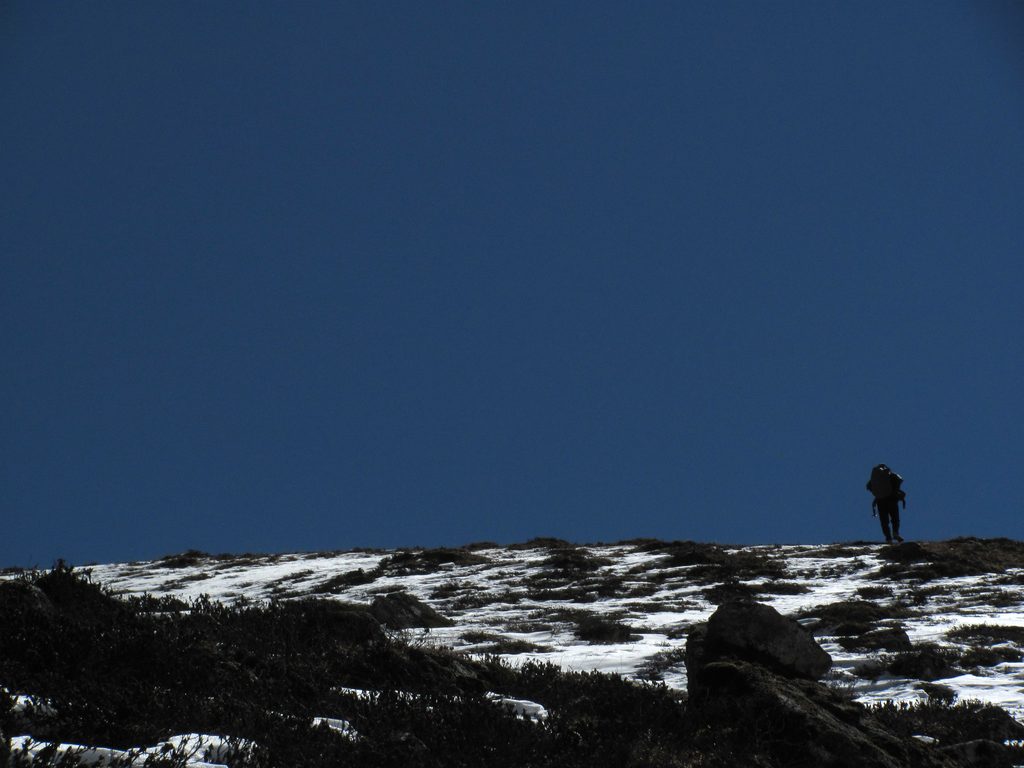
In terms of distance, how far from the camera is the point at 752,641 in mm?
7863

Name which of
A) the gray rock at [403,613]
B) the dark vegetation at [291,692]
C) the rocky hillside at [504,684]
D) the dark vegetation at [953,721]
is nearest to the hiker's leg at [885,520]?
the rocky hillside at [504,684]

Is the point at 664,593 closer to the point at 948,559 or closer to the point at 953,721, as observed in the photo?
the point at 948,559

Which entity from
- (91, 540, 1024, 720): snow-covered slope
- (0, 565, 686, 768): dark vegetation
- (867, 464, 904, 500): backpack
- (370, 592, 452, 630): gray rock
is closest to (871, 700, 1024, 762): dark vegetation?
(91, 540, 1024, 720): snow-covered slope

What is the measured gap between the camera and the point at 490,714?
5844mm

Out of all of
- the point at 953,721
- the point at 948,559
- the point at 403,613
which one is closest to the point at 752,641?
the point at 953,721

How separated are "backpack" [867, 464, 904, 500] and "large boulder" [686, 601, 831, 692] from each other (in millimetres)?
16315

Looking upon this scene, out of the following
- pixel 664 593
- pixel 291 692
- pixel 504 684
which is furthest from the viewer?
pixel 664 593

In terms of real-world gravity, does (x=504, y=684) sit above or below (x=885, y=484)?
below

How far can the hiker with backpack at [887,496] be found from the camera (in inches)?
902

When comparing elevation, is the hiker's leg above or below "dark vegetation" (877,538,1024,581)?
above

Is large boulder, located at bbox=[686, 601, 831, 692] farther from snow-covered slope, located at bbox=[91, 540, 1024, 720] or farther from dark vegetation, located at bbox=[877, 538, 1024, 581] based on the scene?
dark vegetation, located at bbox=[877, 538, 1024, 581]

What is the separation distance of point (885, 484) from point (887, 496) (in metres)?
0.34

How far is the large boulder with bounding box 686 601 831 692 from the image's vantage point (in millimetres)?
7852

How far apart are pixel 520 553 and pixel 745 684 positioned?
663 inches
